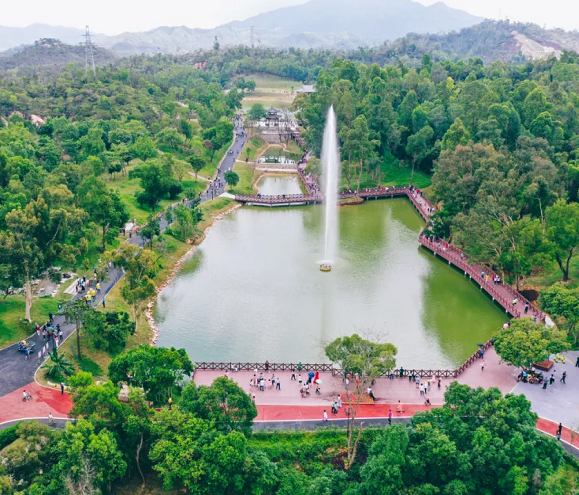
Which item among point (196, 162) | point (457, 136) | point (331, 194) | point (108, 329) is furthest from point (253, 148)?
point (108, 329)

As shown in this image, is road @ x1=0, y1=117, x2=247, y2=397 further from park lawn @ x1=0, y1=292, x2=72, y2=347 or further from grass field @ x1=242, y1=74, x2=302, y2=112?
grass field @ x1=242, y1=74, x2=302, y2=112

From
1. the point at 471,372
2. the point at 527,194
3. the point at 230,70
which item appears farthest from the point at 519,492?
the point at 230,70

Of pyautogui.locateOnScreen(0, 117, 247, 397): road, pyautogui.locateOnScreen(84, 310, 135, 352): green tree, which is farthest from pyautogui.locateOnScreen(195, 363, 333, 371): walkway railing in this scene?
pyautogui.locateOnScreen(0, 117, 247, 397): road

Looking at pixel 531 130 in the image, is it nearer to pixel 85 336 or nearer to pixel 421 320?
pixel 421 320

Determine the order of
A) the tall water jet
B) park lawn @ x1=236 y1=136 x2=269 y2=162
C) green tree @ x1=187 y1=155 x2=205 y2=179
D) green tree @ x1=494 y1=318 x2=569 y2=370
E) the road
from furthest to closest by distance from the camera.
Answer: park lawn @ x1=236 y1=136 x2=269 y2=162 → green tree @ x1=187 y1=155 x2=205 y2=179 → the tall water jet → green tree @ x1=494 y1=318 x2=569 y2=370 → the road

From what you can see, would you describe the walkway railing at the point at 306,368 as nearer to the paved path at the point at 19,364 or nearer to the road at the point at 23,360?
the paved path at the point at 19,364

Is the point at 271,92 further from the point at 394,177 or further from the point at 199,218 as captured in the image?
the point at 199,218

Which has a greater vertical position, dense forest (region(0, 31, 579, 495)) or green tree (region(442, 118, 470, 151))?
green tree (region(442, 118, 470, 151))
